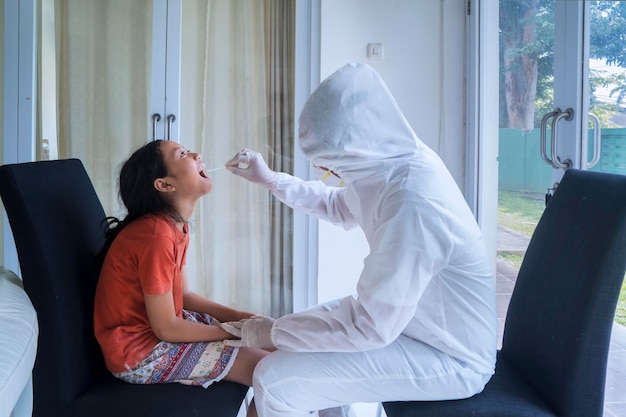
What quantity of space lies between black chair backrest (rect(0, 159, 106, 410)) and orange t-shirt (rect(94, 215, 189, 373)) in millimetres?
53

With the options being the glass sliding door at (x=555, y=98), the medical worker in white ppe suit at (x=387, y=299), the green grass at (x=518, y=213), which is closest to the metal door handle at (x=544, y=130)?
the glass sliding door at (x=555, y=98)

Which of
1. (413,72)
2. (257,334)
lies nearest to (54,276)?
(257,334)

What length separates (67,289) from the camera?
1.19 m

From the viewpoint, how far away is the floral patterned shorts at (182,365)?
123cm

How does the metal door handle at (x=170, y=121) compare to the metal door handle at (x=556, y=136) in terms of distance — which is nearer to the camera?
the metal door handle at (x=556, y=136)

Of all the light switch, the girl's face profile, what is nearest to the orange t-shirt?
the girl's face profile

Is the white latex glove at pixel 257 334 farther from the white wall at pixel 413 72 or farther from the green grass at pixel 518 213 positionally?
the white wall at pixel 413 72

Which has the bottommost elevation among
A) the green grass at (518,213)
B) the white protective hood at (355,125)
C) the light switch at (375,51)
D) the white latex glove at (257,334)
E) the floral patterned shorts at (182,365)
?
the floral patterned shorts at (182,365)

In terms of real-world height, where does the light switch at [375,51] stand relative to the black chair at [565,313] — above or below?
above

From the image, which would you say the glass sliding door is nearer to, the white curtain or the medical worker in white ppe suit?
the medical worker in white ppe suit

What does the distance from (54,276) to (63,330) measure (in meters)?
0.12

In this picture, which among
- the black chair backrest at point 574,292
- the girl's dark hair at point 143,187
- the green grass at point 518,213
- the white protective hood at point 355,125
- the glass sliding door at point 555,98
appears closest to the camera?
the black chair backrest at point 574,292

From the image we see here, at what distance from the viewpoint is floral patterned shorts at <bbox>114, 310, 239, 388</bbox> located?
48.3 inches

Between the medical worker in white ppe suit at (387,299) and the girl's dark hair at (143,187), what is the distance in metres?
0.38
